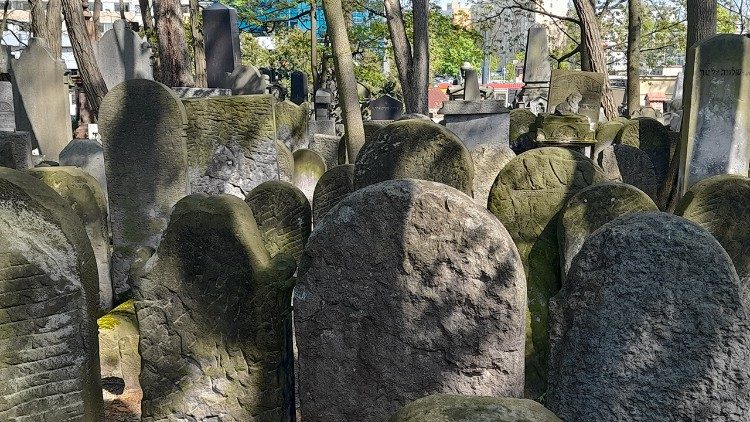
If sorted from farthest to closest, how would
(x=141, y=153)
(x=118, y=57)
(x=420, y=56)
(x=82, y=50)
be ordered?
(x=118, y=57) → (x=420, y=56) → (x=82, y=50) → (x=141, y=153)

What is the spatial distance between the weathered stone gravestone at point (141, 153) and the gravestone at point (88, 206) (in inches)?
17.1

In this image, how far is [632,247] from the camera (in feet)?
11.3

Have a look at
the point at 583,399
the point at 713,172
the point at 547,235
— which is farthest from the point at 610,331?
the point at 713,172

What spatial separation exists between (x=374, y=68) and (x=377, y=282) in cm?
3008

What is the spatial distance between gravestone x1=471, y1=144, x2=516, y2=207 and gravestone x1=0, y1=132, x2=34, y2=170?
4.49 m

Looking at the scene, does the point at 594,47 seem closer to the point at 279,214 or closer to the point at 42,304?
the point at 279,214

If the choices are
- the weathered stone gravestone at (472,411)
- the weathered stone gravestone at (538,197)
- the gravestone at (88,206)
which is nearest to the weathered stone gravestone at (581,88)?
the weathered stone gravestone at (538,197)

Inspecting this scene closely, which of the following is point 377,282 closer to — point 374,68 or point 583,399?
point 583,399

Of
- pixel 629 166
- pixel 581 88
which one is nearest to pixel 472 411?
pixel 629 166

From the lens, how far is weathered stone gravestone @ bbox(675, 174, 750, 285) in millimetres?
5066

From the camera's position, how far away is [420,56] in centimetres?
1573

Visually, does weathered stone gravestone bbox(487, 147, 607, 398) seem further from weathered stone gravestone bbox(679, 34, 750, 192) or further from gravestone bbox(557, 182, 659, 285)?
weathered stone gravestone bbox(679, 34, 750, 192)

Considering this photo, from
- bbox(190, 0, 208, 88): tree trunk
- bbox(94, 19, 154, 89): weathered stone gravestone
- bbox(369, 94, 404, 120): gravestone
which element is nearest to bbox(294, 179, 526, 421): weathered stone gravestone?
bbox(94, 19, 154, 89): weathered stone gravestone

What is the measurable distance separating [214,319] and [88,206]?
2.77 meters
